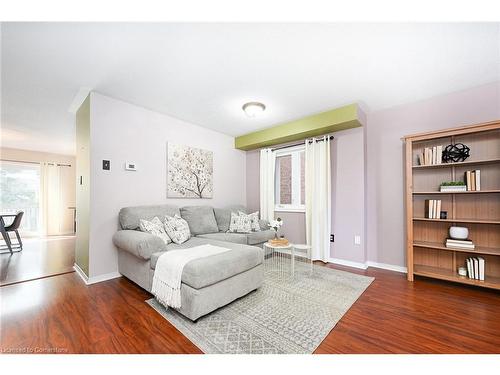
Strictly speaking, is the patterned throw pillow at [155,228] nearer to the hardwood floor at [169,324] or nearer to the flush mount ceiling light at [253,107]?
the hardwood floor at [169,324]

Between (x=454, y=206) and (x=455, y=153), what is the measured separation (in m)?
0.66

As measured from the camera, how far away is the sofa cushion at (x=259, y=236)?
3.38 meters

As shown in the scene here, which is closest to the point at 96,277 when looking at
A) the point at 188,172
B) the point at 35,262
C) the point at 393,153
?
the point at 35,262

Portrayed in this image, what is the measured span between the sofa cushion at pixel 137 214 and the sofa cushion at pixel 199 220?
28 centimetres

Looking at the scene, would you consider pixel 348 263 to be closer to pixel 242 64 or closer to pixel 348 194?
pixel 348 194

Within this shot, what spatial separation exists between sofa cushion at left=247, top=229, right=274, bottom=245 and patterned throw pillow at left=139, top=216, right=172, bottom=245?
1.23m

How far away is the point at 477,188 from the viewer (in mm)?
2396

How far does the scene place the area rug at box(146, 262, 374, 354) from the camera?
147cm

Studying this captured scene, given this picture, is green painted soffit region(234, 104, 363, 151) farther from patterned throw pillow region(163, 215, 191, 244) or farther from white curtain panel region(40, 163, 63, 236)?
white curtain panel region(40, 163, 63, 236)

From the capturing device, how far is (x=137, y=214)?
9.15 feet

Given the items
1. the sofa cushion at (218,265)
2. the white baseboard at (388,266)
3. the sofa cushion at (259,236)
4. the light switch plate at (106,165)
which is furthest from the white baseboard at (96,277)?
the white baseboard at (388,266)

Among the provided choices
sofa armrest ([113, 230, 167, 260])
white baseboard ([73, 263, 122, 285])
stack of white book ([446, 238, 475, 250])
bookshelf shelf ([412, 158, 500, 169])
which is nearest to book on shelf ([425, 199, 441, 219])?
stack of white book ([446, 238, 475, 250])

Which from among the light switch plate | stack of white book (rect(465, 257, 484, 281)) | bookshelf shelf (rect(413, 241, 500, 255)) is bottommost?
stack of white book (rect(465, 257, 484, 281))

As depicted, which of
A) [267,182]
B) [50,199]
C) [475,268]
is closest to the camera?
[475,268]
